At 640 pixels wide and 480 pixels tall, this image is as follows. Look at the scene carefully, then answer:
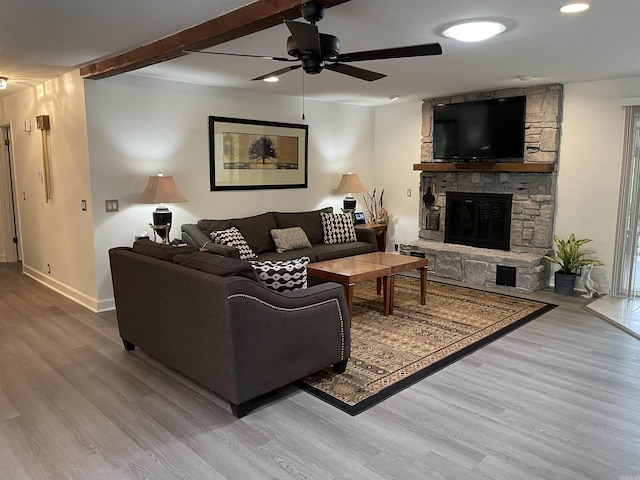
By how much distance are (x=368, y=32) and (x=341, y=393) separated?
2.51 m

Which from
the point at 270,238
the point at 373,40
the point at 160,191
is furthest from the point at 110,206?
the point at 373,40

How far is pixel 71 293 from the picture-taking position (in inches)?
209

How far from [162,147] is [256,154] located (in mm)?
1280

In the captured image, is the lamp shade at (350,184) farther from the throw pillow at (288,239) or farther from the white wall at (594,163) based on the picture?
the white wall at (594,163)

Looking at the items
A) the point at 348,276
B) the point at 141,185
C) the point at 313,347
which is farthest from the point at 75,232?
the point at 313,347

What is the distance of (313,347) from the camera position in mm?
3029

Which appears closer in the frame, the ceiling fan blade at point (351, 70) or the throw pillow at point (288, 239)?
the ceiling fan blade at point (351, 70)

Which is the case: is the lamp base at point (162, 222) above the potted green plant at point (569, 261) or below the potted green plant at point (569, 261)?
above

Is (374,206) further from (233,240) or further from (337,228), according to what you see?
(233,240)

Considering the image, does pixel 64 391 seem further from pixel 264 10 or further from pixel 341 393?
pixel 264 10

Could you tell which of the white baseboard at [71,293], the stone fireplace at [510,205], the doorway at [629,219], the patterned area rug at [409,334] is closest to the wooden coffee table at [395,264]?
the patterned area rug at [409,334]

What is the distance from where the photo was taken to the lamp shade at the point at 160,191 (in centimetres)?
478

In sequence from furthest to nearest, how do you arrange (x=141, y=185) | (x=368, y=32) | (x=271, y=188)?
(x=271, y=188), (x=141, y=185), (x=368, y=32)

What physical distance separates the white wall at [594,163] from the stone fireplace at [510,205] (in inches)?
6.0
